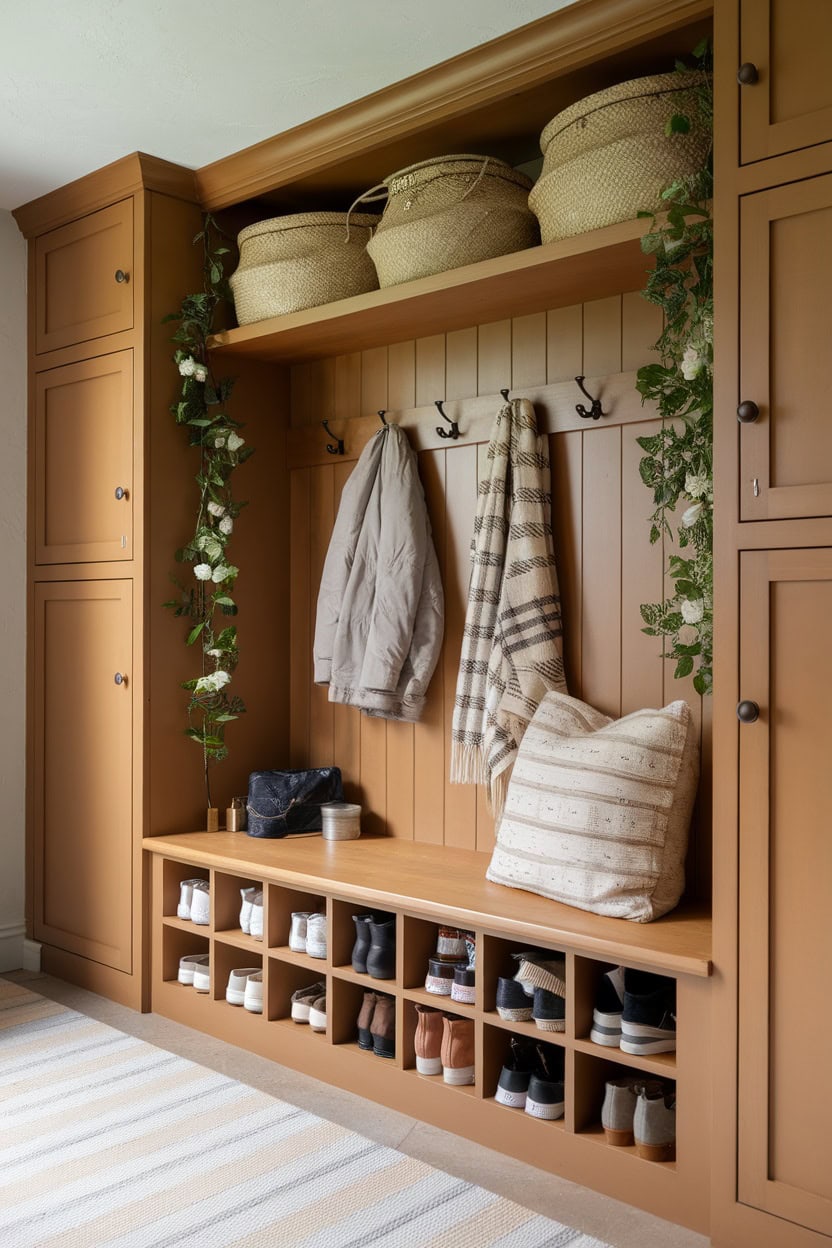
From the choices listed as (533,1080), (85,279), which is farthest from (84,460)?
(533,1080)

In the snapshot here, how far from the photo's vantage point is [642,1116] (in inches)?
82.3

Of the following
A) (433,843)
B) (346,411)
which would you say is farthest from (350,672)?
(346,411)

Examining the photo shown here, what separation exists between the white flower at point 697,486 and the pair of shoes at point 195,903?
5.64 feet

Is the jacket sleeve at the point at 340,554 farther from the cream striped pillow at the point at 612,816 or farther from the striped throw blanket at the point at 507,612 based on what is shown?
the cream striped pillow at the point at 612,816

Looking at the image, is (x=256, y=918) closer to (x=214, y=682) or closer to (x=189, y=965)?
(x=189, y=965)

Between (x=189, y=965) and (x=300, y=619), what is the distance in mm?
1074

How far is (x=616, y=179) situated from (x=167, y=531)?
1.58m

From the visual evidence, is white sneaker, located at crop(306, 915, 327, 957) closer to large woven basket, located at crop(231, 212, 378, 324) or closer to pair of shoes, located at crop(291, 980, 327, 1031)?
pair of shoes, located at crop(291, 980, 327, 1031)

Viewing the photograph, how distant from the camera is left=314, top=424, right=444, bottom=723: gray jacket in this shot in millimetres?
2979

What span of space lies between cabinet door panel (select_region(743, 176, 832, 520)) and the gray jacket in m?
1.20

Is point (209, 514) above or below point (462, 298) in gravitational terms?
below

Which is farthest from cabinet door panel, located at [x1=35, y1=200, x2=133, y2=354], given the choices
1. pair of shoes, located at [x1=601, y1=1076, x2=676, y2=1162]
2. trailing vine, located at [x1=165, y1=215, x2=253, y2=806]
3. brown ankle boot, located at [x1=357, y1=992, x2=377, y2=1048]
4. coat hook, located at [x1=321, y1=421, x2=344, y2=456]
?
pair of shoes, located at [x1=601, y1=1076, x2=676, y2=1162]

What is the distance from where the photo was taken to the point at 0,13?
235cm

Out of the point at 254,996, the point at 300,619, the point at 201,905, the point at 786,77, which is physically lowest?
the point at 254,996
